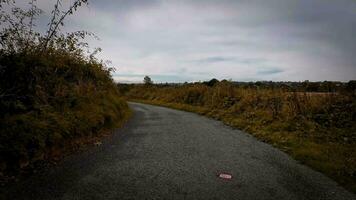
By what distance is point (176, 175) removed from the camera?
19.7 ft

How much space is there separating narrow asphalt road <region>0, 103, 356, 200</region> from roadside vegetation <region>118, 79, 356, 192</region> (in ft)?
2.14

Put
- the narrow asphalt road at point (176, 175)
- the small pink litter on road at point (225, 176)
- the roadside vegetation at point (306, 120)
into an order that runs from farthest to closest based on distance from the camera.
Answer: the roadside vegetation at point (306, 120), the small pink litter on road at point (225, 176), the narrow asphalt road at point (176, 175)

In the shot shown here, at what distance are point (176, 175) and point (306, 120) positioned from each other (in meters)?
8.20

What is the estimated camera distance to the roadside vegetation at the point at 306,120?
7672 millimetres

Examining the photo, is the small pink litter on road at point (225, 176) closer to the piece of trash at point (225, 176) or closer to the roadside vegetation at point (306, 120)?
the piece of trash at point (225, 176)

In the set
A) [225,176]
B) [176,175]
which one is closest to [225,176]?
[225,176]

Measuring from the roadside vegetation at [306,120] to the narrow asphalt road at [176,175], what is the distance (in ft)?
2.14

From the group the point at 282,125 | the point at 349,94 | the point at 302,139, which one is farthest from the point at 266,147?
the point at 349,94

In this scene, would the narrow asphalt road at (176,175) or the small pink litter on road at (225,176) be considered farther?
the small pink litter on road at (225,176)

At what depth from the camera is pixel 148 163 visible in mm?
6891

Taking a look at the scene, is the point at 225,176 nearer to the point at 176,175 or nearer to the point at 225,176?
the point at 225,176

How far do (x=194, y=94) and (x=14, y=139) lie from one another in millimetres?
21746

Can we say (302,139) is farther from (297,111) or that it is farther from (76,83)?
(76,83)

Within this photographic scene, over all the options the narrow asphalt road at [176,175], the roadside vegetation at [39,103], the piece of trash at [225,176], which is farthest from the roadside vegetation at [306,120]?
the roadside vegetation at [39,103]
